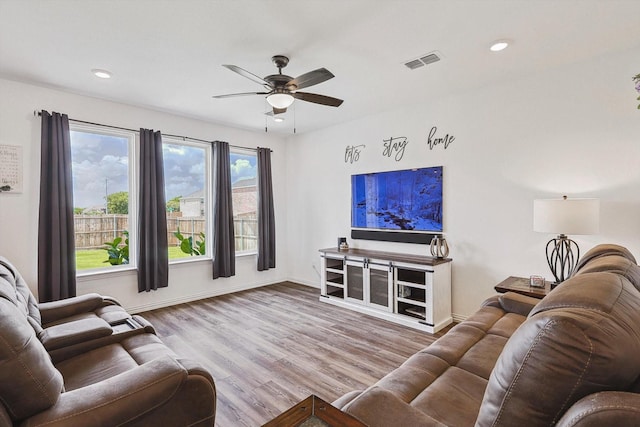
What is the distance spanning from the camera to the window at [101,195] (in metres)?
3.93

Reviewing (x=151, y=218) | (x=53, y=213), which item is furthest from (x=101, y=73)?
(x=151, y=218)

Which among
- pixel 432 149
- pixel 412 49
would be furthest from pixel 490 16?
pixel 432 149

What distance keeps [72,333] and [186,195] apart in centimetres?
315

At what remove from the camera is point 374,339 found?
11.0 ft

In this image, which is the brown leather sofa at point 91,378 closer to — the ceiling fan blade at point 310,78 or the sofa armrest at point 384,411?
the sofa armrest at point 384,411

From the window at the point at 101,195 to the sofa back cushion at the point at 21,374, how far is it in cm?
321

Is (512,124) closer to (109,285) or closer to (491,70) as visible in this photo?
(491,70)

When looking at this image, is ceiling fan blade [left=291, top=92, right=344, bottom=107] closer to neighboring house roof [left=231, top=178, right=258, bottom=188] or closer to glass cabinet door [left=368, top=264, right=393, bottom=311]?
glass cabinet door [left=368, top=264, right=393, bottom=311]

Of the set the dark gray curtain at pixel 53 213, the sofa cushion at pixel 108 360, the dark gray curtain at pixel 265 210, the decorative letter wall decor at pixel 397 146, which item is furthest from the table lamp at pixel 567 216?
the dark gray curtain at pixel 53 213

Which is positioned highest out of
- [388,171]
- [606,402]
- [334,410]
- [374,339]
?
[388,171]

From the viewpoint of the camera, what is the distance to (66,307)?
8.25 ft

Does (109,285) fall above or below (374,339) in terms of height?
above

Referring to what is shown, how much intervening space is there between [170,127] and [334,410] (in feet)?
14.9

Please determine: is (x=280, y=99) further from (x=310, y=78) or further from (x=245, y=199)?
(x=245, y=199)
